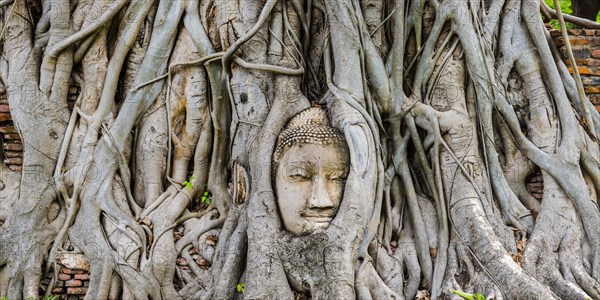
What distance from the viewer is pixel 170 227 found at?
450cm

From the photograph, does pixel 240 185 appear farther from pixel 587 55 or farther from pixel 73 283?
pixel 587 55

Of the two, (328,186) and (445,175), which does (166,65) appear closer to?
(328,186)

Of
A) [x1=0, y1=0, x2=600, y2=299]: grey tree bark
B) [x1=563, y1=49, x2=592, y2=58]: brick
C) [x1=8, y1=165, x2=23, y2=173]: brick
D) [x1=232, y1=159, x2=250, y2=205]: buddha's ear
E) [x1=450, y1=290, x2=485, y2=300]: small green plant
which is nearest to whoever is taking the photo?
[x1=450, y1=290, x2=485, y2=300]: small green plant

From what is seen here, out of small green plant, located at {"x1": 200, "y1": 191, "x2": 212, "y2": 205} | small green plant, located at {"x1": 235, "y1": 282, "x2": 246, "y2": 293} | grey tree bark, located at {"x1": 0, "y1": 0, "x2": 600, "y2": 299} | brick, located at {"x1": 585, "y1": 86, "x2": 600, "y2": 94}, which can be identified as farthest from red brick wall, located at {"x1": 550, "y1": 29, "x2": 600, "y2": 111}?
small green plant, located at {"x1": 235, "y1": 282, "x2": 246, "y2": 293}

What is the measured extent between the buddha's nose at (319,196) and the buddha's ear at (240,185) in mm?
463

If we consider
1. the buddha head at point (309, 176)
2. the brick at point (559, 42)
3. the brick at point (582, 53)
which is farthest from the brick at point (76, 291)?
the brick at point (582, 53)

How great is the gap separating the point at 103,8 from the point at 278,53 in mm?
1255

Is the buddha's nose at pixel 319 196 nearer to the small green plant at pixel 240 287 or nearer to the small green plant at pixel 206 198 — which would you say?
the small green plant at pixel 240 287

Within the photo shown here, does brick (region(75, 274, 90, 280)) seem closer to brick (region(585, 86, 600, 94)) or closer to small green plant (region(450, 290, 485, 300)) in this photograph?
small green plant (region(450, 290, 485, 300))

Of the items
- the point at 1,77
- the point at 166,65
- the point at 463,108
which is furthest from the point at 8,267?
the point at 463,108

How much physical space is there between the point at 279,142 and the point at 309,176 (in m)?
0.29

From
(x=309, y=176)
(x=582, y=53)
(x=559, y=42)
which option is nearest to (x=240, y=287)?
(x=309, y=176)

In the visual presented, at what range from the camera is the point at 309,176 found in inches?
165

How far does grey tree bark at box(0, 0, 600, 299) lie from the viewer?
4.20 meters
